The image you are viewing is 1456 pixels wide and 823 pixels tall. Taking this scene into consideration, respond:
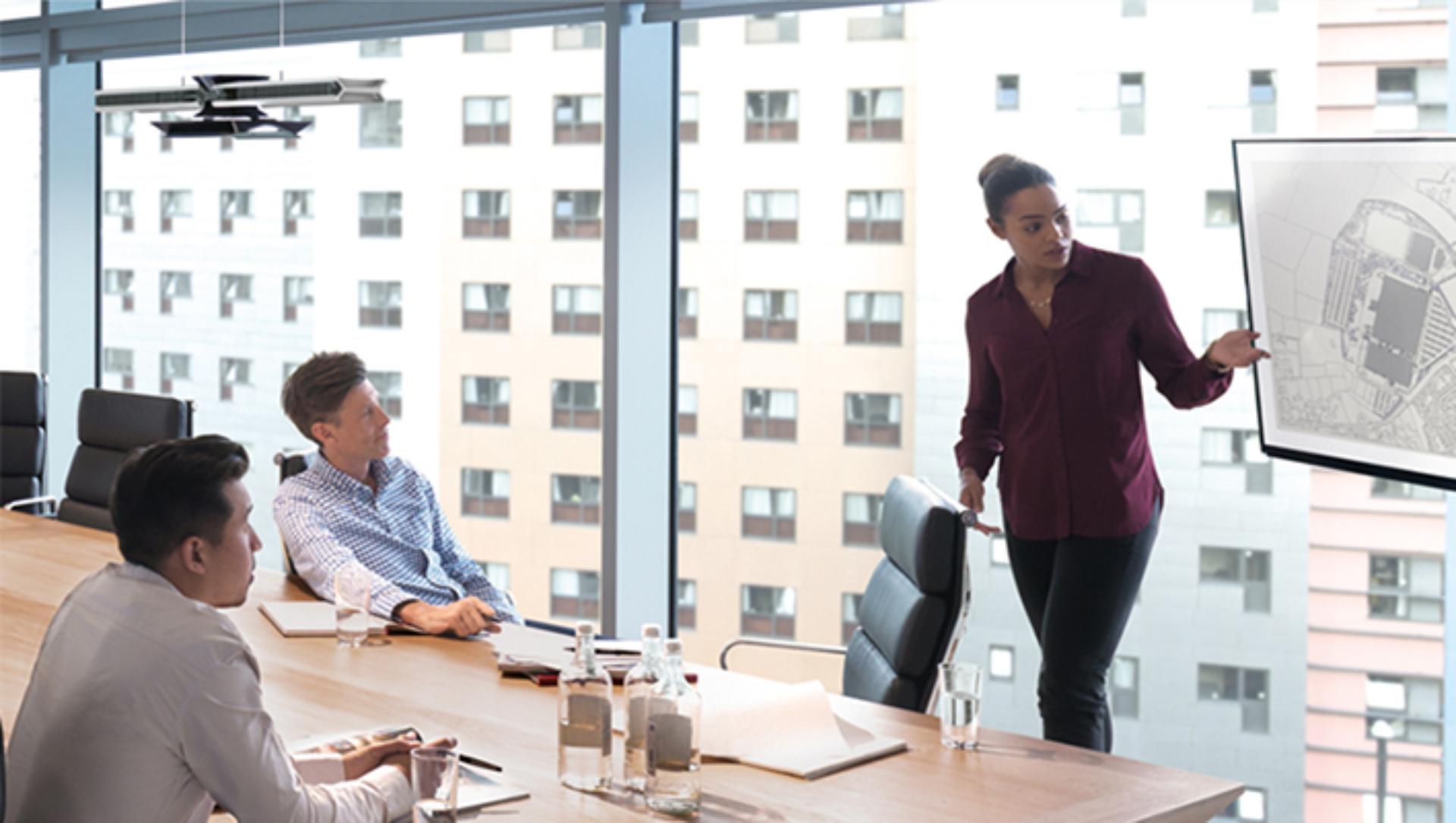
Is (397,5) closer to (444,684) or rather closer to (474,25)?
(474,25)

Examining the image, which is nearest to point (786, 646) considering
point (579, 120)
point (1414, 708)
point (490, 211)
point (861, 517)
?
point (1414, 708)

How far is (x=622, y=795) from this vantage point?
1867 mm

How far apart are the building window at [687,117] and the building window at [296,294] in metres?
3.67

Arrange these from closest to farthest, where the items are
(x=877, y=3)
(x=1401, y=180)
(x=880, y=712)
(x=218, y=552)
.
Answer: (x=218, y=552) < (x=880, y=712) < (x=1401, y=180) < (x=877, y=3)

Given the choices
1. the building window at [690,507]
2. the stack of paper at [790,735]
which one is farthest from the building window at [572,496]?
the stack of paper at [790,735]

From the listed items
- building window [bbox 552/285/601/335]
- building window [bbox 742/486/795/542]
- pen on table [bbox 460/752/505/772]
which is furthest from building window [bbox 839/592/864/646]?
pen on table [bbox 460/752/505/772]

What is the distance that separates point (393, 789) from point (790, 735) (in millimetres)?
597

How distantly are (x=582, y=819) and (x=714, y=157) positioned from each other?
252 inches

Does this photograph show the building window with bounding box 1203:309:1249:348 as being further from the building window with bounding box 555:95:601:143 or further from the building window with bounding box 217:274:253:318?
the building window with bounding box 217:274:253:318

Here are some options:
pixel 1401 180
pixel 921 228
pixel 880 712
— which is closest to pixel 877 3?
pixel 921 228

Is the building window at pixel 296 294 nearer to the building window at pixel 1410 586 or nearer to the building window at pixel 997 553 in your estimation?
the building window at pixel 997 553

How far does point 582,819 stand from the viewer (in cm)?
177

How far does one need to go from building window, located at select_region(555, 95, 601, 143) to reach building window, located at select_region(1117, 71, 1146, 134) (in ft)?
18.3

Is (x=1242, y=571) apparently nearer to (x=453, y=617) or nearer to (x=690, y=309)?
(x=453, y=617)
